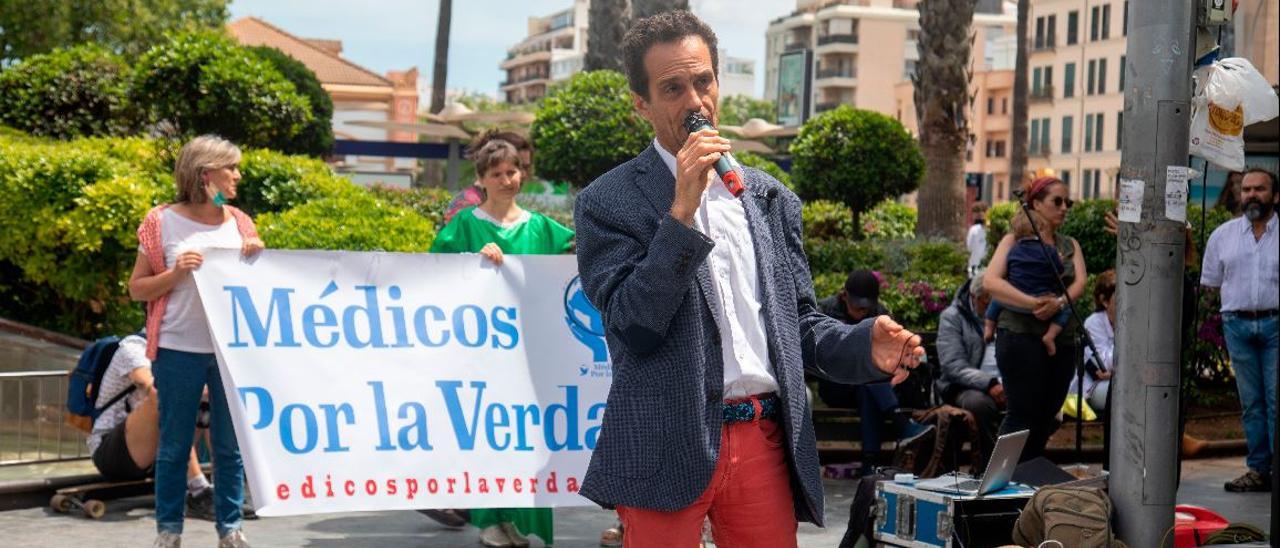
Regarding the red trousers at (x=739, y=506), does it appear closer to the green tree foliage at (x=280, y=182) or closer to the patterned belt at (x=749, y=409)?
the patterned belt at (x=749, y=409)

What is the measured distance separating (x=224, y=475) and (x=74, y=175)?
18.1 feet

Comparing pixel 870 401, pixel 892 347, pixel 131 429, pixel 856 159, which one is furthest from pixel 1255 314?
pixel 856 159

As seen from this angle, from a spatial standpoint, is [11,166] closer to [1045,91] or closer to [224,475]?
[224,475]

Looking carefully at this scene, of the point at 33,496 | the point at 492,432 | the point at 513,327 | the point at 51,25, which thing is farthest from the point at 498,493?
the point at 51,25

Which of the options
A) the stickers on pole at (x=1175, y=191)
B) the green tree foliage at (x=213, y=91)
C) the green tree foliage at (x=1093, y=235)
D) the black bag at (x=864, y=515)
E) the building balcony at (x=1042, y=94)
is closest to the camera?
the stickers on pole at (x=1175, y=191)

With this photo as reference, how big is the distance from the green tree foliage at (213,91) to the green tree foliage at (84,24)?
2294 centimetres

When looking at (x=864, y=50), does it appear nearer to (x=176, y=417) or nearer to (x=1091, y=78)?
(x=1091, y=78)

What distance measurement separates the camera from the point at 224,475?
713cm

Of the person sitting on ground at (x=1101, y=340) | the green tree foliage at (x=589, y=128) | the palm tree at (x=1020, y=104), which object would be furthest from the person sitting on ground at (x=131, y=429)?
the palm tree at (x=1020, y=104)

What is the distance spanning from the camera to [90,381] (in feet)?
27.7

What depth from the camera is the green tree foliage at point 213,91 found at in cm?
1470

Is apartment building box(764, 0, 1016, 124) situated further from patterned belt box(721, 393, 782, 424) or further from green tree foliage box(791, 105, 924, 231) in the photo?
Result: patterned belt box(721, 393, 782, 424)

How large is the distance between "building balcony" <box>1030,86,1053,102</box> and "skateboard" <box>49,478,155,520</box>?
95.7 metres

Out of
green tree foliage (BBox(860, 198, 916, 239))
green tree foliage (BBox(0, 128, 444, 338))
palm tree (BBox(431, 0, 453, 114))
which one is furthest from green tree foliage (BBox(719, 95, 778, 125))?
green tree foliage (BBox(0, 128, 444, 338))
